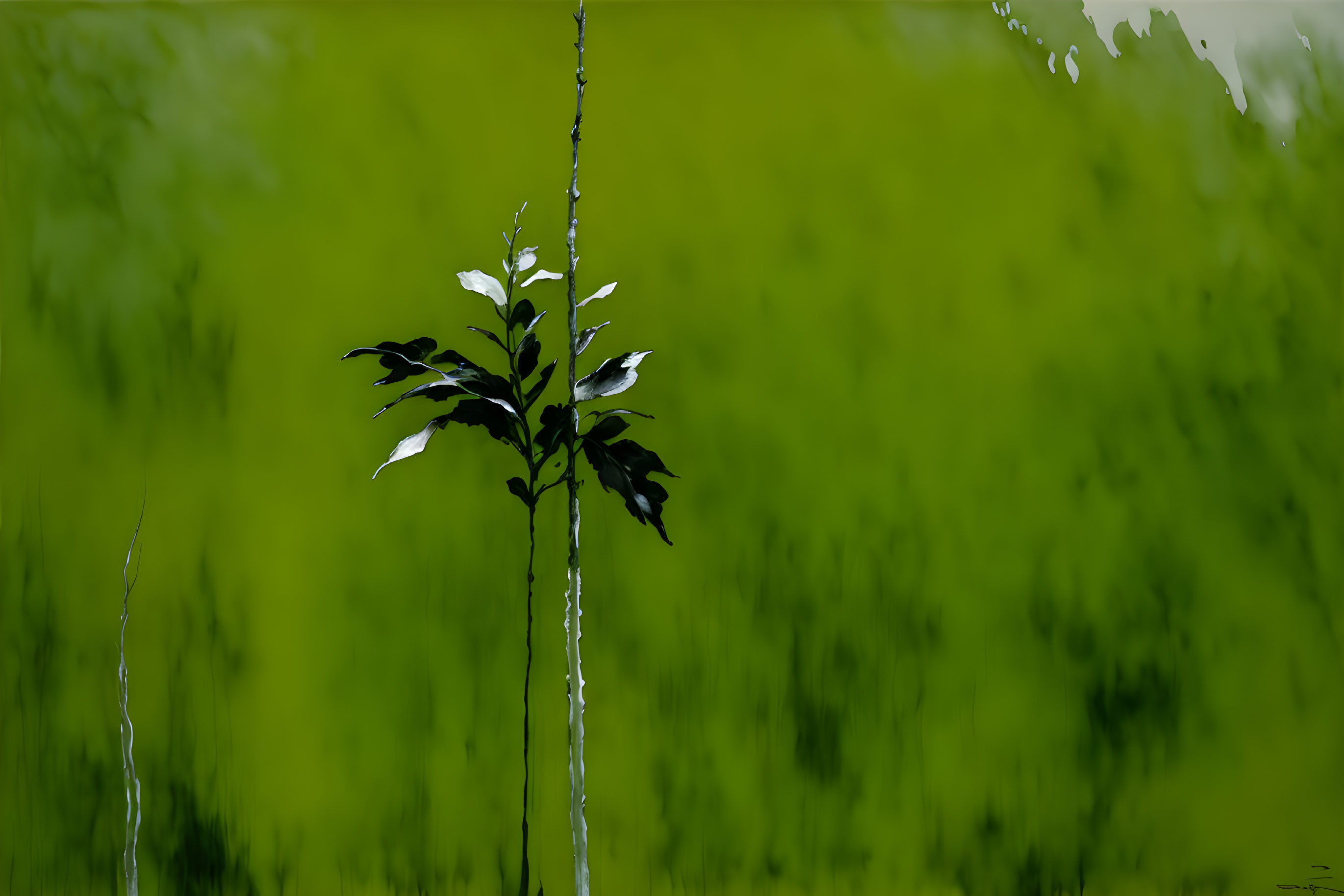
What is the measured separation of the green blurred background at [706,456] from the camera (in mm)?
2256

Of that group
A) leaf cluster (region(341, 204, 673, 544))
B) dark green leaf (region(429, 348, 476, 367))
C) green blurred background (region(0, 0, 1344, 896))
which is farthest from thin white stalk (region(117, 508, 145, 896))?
dark green leaf (region(429, 348, 476, 367))

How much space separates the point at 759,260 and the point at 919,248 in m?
0.41

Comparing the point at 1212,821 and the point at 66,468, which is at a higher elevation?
the point at 66,468

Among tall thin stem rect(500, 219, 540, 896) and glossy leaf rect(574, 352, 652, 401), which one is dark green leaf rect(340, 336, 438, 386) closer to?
tall thin stem rect(500, 219, 540, 896)

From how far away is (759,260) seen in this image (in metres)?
2.29

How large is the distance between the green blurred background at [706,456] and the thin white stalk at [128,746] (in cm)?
3

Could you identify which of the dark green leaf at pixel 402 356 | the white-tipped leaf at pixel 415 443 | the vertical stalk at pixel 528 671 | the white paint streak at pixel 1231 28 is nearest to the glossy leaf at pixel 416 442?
the white-tipped leaf at pixel 415 443

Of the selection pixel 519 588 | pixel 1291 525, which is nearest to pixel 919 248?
Answer: pixel 1291 525

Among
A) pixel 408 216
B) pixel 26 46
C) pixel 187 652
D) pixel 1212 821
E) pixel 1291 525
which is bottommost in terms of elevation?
pixel 1212 821

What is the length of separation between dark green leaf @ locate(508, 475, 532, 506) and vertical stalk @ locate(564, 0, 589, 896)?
100mm

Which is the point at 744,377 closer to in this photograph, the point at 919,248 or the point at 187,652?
the point at 919,248

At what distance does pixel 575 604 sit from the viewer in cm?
196

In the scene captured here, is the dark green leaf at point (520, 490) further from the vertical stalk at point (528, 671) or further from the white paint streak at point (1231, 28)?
the white paint streak at point (1231, 28)

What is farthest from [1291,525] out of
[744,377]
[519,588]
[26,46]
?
[26,46]
